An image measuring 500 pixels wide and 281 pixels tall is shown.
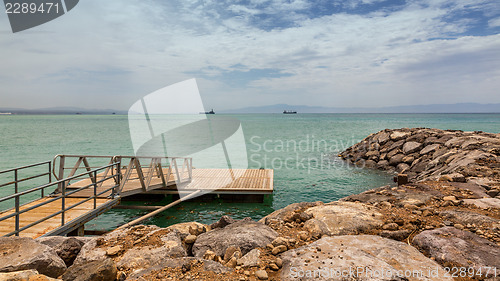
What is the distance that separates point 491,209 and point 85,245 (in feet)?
26.5

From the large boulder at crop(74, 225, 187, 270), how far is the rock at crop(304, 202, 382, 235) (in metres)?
2.50

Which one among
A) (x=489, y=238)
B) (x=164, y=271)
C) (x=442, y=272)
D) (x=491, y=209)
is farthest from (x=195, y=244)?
(x=491, y=209)

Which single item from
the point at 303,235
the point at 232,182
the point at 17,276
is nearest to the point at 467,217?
the point at 303,235

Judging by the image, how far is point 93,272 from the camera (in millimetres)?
3609

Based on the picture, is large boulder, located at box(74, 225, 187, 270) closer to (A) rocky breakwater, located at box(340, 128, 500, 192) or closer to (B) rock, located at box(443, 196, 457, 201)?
(B) rock, located at box(443, 196, 457, 201)

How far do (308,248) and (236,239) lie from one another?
1231 millimetres

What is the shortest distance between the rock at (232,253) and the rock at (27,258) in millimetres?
2378

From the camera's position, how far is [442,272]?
373cm

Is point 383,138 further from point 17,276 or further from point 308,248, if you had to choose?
point 17,276

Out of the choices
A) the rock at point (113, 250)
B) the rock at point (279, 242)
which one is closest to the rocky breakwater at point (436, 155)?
the rock at point (279, 242)

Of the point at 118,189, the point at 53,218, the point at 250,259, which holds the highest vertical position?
the point at 250,259

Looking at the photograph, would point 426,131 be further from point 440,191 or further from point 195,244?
point 195,244

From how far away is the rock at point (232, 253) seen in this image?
4.35 metres

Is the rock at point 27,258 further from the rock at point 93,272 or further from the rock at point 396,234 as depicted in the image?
the rock at point 396,234
